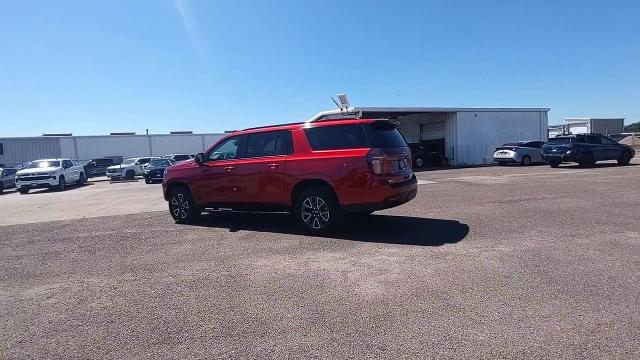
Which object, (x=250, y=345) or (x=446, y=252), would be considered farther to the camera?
(x=446, y=252)

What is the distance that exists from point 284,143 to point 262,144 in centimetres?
54

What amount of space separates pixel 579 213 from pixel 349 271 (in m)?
5.83

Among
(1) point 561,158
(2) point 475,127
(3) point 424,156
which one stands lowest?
(1) point 561,158

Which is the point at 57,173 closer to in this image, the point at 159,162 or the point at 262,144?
the point at 159,162

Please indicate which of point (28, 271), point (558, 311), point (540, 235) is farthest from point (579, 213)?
point (28, 271)

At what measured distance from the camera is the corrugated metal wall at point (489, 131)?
1113 inches

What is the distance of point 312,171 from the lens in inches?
286

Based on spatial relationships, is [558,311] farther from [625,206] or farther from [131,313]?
[625,206]

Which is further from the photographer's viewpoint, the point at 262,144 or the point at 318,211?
the point at 262,144

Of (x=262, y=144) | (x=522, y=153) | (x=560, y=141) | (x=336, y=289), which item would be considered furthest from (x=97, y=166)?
(x=336, y=289)

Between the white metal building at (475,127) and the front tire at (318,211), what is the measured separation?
19.5 m

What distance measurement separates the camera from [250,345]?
11.4 ft

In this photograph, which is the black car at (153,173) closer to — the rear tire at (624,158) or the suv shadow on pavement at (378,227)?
the suv shadow on pavement at (378,227)

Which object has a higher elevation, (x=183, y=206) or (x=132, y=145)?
(x=132, y=145)
